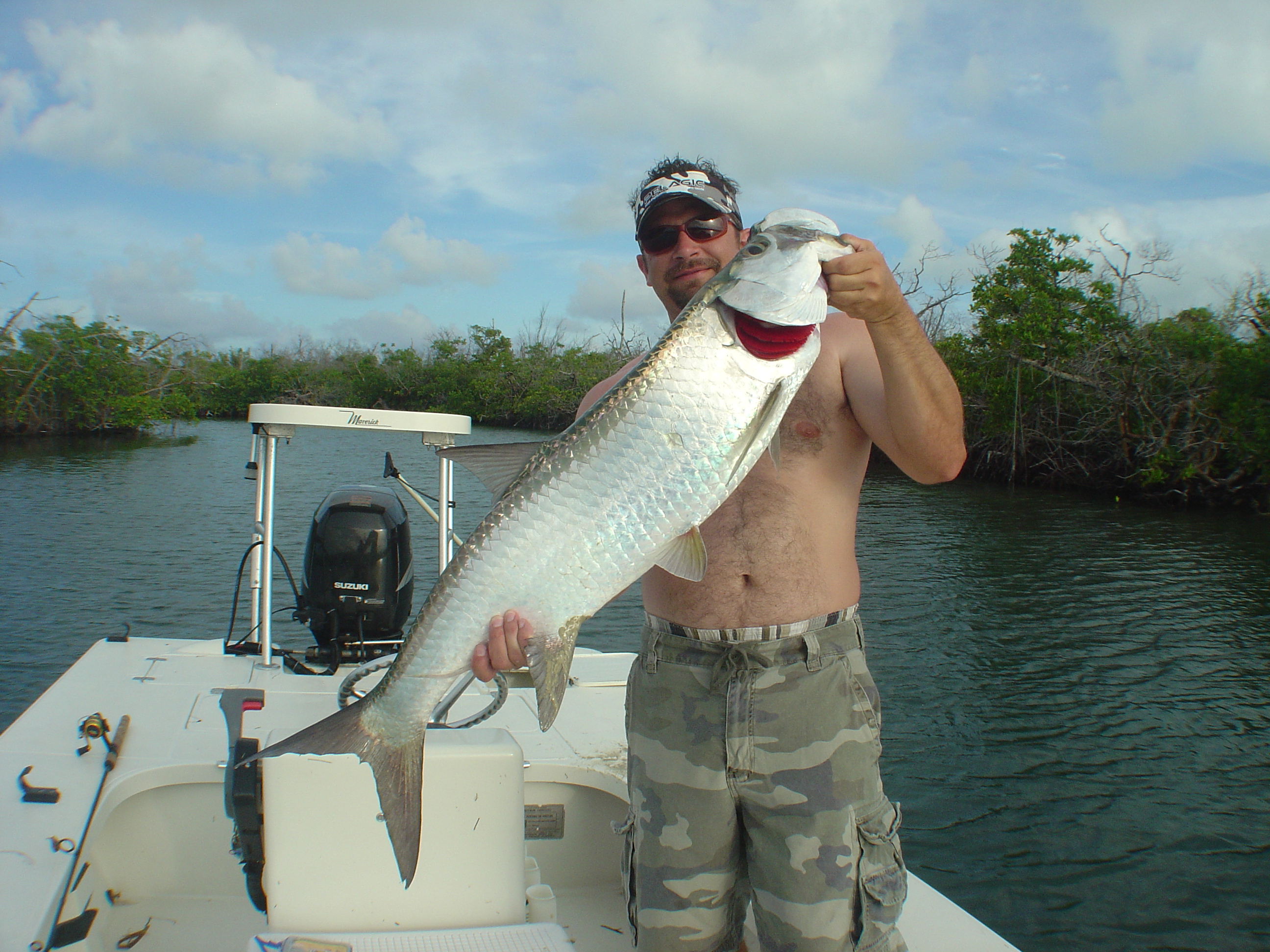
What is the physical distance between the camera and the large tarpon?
1.97 meters

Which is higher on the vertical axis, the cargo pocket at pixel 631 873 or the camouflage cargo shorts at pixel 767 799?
the camouflage cargo shorts at pixel 767 799

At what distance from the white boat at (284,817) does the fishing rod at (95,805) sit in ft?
0.03

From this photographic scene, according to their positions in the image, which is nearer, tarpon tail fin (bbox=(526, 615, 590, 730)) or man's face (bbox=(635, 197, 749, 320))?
tarpon tail fin (bbox=(526, 615, 590, 730))

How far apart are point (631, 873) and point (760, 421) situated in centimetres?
160

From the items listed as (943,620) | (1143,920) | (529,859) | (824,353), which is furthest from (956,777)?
(824,353)

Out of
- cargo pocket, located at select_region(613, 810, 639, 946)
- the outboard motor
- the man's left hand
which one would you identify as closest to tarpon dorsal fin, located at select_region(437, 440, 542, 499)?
the man's left hand

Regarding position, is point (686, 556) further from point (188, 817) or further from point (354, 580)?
point (354, 580)

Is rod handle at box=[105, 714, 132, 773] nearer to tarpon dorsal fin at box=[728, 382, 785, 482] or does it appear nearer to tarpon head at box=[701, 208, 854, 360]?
tarpon dorsal fin at box=[728, 382, 785, 482]

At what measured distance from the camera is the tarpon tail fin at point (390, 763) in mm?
2152

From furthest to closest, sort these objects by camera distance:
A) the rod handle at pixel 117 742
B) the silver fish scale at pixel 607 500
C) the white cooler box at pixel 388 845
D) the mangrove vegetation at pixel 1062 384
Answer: the mangrove vegetation at pixel 1062 384 → the rod handle at pixel 117 742 → the white cooler box at pixel 388 845 → the silver fish scale at pixel 607 500

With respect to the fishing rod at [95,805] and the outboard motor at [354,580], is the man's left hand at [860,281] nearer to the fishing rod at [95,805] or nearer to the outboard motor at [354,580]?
the fishing rod at [95,805]

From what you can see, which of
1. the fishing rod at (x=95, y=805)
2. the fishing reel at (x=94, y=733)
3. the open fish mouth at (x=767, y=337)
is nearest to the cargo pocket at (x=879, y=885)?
the open fish mouth at (x=767, y=337)

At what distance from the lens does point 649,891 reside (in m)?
2.58

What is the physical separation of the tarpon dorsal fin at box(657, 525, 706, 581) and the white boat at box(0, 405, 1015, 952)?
3.50 feet
